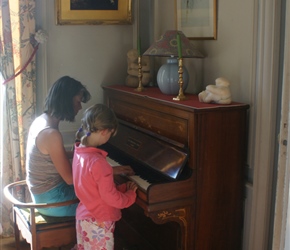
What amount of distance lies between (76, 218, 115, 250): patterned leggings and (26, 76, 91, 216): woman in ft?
0.71

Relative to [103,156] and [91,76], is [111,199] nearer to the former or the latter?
[103,156]

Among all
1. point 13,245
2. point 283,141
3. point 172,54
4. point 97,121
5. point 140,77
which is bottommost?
point 13,245

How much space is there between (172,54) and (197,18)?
347 millimetres

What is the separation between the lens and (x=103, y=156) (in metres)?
2.37

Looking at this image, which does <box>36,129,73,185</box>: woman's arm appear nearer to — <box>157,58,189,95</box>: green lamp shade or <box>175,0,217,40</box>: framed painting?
<box>157,58,189,95</box>: green lamp shade

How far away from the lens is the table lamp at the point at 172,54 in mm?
2754

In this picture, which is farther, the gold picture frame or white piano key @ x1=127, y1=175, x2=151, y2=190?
the gold picture frame

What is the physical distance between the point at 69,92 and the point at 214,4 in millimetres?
969

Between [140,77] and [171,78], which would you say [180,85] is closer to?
[171,78]

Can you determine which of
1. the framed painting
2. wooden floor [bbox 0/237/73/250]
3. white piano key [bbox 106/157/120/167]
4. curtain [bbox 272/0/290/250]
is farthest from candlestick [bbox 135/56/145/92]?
wooden floor [bbox 0/237/73/250]

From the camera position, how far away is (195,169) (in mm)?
2463

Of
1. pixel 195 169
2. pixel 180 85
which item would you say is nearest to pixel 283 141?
pixel 195 169

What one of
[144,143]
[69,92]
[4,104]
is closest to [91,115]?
[69,92]

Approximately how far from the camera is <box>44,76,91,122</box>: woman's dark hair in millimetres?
2625
